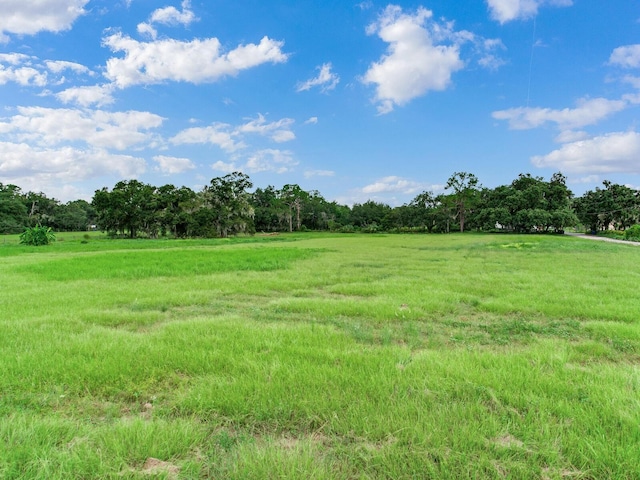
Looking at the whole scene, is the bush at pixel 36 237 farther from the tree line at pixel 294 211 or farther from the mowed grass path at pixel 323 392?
the mowed grass path at pixel 323 392

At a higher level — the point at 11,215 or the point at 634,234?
the point at 11,215

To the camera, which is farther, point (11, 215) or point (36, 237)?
point (11, 215)

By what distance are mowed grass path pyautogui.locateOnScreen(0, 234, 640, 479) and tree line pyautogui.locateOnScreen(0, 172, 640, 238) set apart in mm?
52810

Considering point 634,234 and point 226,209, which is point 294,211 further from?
point 634,234

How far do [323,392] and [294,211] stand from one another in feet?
282

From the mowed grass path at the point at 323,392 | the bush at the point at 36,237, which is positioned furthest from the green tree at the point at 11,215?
the mowed grass path at the point at 323,392

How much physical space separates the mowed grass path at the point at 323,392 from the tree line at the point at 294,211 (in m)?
52.8

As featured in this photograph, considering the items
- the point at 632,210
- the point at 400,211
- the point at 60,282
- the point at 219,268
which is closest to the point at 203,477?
the point at 60,282

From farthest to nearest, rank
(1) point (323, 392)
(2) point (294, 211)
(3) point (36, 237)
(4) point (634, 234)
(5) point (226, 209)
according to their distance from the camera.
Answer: (2) point (294, 211) < (5) point (226, 209) < (4) point (634, 234) < (3) point (36, 237) < (1) point (323, 392)

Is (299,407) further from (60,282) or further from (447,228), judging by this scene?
(447,228)

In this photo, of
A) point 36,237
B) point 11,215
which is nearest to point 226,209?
point 36,237

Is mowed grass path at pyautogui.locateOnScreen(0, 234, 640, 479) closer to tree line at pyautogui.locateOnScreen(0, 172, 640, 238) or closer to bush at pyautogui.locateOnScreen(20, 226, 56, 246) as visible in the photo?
bush at pyautogui.locateOnScreen(20, 226, 56, 246)

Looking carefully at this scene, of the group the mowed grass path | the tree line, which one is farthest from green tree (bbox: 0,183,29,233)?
the mowed grass path

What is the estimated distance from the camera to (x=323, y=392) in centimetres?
318
